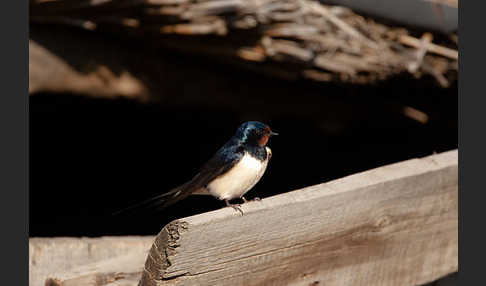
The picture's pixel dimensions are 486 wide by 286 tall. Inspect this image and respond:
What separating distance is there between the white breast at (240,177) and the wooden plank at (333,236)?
0.23 m

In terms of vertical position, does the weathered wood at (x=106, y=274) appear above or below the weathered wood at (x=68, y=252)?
below

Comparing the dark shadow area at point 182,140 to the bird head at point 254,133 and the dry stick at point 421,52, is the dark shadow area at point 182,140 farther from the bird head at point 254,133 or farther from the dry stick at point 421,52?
the bird head at point 254,133

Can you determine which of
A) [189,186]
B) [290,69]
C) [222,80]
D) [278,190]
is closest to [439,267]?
[189,186]

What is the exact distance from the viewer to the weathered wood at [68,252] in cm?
207

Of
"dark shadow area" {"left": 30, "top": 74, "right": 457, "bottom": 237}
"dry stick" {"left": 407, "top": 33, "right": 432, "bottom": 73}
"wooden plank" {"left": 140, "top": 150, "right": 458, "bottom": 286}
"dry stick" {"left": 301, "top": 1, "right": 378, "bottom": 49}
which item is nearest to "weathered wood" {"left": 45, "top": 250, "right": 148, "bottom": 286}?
"wooden plank" {"left": 140, "top": 150, "right": 458, "bottom": 286}

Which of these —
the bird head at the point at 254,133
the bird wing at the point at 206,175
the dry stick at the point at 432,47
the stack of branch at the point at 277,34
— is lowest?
the bird wing at the point at 206,175

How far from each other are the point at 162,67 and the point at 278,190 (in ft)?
4.22

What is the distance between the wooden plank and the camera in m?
1.32

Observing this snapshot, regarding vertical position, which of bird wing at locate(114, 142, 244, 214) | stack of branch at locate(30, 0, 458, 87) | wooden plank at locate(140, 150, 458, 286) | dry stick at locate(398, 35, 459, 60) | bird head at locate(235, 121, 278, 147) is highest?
dry stick at locate(398, 35, 459, 60)

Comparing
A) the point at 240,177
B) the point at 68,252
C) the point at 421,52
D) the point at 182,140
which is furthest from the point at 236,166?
the point at 182,140

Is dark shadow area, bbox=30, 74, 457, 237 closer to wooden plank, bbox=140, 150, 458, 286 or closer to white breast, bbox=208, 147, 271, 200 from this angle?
white breast, bbox=208, 147, 271, 200

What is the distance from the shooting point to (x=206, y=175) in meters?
1.72

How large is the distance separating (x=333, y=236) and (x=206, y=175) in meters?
0.35

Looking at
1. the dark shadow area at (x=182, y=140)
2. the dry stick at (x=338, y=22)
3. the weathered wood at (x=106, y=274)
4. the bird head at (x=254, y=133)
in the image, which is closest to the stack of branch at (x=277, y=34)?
the dry stick at (x=338, y=22)
